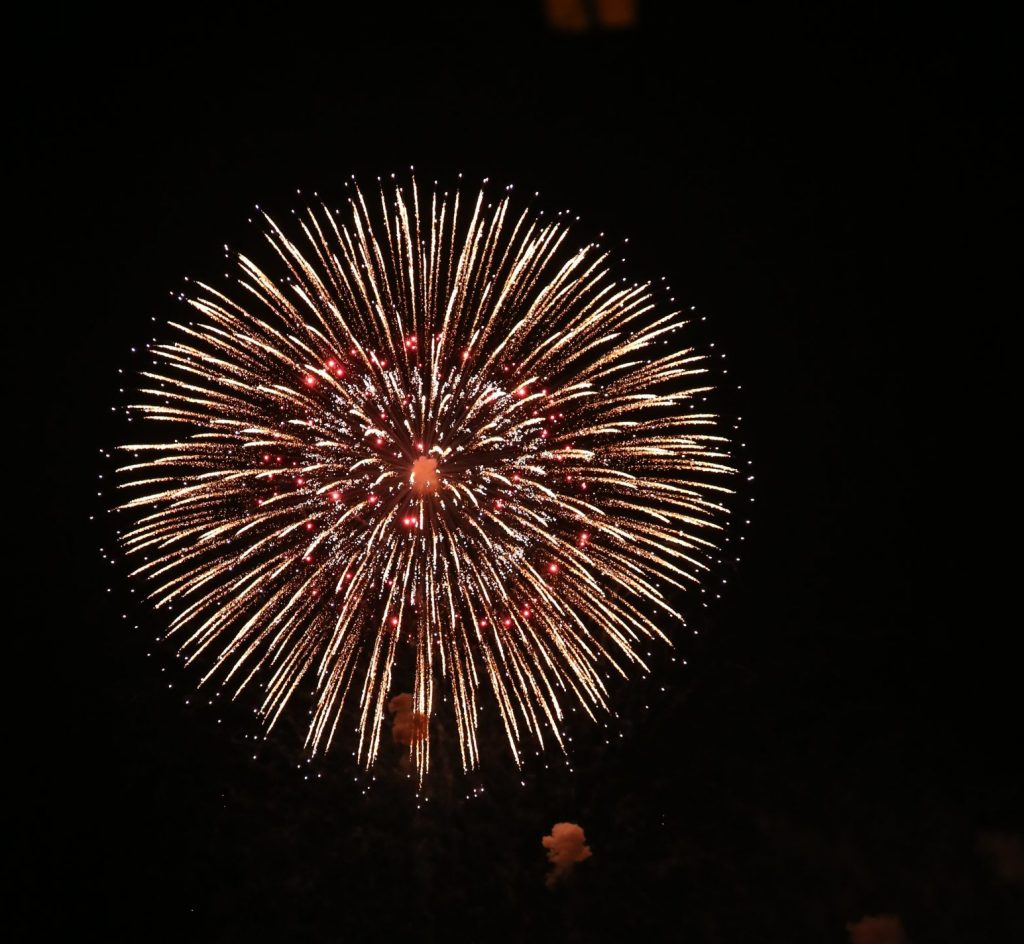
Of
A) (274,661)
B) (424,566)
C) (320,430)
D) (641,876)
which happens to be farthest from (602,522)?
(641,876)

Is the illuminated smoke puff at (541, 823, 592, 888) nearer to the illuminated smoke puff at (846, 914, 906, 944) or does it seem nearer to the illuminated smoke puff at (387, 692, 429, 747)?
the illuminated smoke puff at (387, 692, 429, 747)

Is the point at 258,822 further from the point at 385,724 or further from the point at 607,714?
the point at 607,714

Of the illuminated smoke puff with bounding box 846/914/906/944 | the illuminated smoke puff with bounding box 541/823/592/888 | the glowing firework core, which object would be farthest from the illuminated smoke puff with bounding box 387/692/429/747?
the illuminated smoke puff with bounding box 846/914/906/944

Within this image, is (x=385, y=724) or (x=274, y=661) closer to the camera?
(x=274, y=661)

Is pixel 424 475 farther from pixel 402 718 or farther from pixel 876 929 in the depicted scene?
pixel 876 929

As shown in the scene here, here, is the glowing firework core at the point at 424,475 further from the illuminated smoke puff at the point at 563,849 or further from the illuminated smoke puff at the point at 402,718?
the illuminated smoke puff at the point at 563,849
